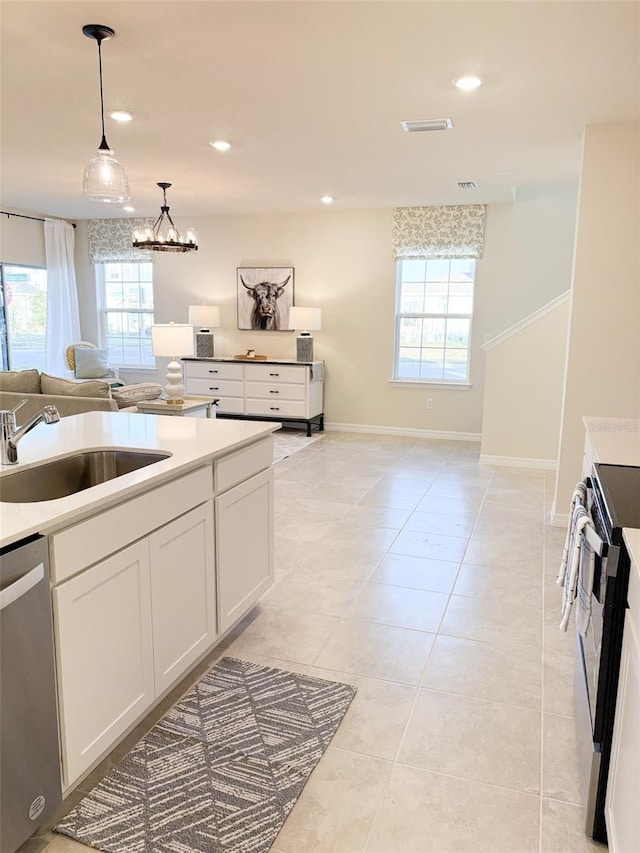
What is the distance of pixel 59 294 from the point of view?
7.74 meters

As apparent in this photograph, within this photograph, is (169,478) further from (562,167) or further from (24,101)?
(562,167)

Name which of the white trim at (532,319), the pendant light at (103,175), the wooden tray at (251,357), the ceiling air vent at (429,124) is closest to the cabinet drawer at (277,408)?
the wooden tray at (251,357)

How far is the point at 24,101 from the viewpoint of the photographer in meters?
3.36

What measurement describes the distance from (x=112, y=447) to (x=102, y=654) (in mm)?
821

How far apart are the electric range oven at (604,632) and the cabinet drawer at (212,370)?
223 inches

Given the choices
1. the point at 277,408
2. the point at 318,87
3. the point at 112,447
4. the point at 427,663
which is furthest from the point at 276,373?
the point at 427,663

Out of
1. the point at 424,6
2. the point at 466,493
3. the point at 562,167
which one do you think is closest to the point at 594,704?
the point at 424,6

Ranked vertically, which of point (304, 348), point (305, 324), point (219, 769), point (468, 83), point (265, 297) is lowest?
point (219, 769)

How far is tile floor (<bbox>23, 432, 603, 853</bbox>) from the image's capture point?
1678mm

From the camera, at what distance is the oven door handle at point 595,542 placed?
1.49 metres

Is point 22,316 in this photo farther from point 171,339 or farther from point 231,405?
point 171,339

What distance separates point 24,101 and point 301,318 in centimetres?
379

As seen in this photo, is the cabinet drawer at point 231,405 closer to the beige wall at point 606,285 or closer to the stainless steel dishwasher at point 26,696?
the beige wall at point 606,285

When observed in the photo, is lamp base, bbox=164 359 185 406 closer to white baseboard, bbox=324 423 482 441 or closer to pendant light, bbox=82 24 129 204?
pendant light, bbox=82 24 129 204
